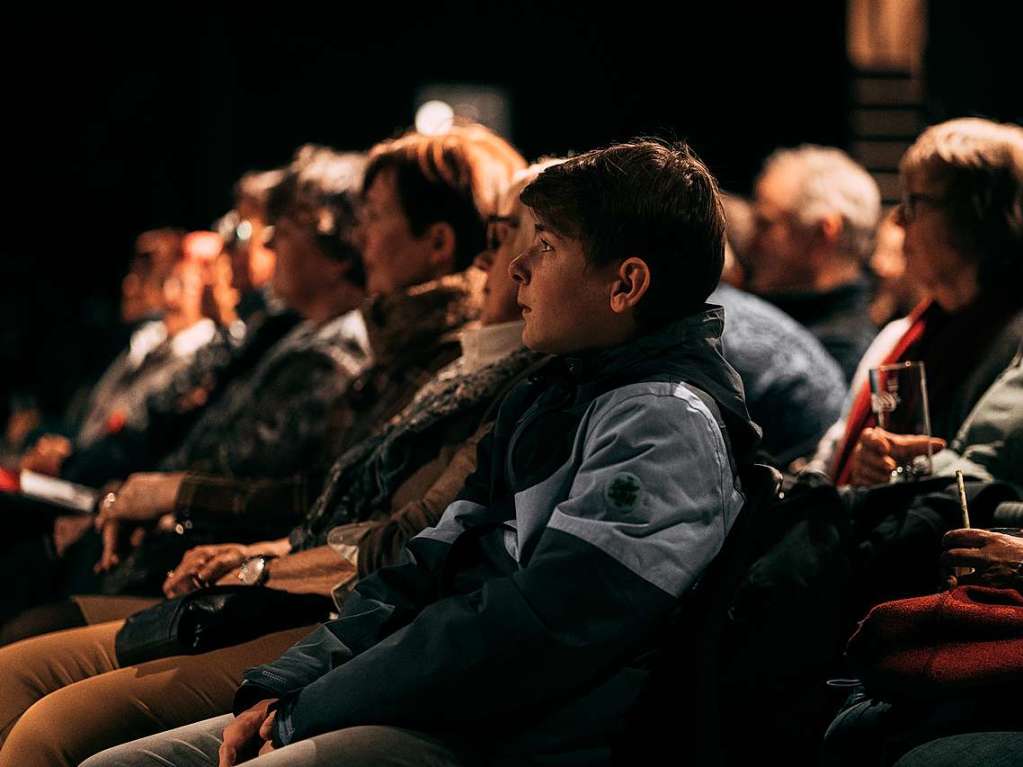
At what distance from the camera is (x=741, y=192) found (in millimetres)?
7629

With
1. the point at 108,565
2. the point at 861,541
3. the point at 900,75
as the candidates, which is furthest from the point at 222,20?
the point at 861,541

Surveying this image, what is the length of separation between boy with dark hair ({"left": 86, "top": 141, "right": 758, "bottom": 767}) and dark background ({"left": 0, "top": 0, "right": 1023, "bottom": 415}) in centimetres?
611

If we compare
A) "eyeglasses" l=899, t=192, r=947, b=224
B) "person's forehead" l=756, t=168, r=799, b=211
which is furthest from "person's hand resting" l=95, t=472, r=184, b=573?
"person's forehead" l=756, t=168, r=799, b=211

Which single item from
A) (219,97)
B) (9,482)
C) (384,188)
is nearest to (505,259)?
(384,188)

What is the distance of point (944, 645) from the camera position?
1.72m

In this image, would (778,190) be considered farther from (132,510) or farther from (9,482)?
(9,482)

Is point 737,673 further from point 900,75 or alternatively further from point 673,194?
point 900,75

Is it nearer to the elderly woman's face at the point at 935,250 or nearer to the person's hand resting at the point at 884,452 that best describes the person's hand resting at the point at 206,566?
the person's hand resting at the point at 884,452

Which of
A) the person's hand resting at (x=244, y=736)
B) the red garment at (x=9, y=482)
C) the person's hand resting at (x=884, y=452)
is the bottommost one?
the red garment at (x=9, y=482)

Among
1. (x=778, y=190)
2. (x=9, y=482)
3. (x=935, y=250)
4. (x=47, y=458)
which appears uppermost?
(x=935, y=250)

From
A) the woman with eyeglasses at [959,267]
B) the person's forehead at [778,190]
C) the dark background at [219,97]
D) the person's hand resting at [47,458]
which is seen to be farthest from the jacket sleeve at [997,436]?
the dark background at [219,97]

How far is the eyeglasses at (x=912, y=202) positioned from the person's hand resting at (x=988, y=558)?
3.23 ft

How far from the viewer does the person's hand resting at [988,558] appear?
179 cm

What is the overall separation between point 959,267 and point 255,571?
4.55ft
